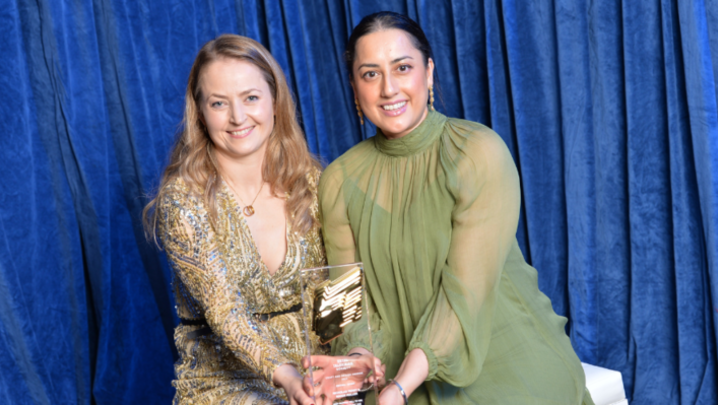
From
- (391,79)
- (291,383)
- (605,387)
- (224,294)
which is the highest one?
(391,79)

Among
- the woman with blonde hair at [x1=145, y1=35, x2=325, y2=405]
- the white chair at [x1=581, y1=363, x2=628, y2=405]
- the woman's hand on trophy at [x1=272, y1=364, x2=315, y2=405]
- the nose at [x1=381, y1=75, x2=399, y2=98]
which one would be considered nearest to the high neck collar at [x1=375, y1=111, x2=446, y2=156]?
the nose at [x1=381, y1=75, x2=399, y2=98]

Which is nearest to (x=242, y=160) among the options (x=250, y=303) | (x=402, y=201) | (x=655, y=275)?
(x=250, y=303)

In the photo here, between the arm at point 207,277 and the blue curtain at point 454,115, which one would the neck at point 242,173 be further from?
the blue curtain at point 454,115

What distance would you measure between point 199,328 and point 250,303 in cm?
18

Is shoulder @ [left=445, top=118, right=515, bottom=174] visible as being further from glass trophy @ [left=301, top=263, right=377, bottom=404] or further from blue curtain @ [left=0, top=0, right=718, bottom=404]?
blue curtain @ [left=0, top=0, right=718, bottom=404]

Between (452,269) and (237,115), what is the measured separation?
0.71 metres

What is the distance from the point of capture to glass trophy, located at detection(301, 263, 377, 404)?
117cm

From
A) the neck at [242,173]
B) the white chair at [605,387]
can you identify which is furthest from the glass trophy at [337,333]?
the white chair at [605,387]

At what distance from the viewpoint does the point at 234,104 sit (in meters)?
1.71

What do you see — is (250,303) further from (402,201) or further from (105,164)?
(105,164)

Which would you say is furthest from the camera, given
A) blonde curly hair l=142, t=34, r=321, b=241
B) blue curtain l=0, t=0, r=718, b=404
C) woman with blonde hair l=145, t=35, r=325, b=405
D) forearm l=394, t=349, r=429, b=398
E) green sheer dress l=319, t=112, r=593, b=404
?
blue curtain l=0, t=0, r=718, b=404

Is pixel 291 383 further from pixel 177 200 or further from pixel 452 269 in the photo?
pixel 177 200

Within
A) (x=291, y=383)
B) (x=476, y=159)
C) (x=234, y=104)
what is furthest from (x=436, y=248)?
(x=234, y=104)

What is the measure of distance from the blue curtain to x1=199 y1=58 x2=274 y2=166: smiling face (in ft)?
2.40
